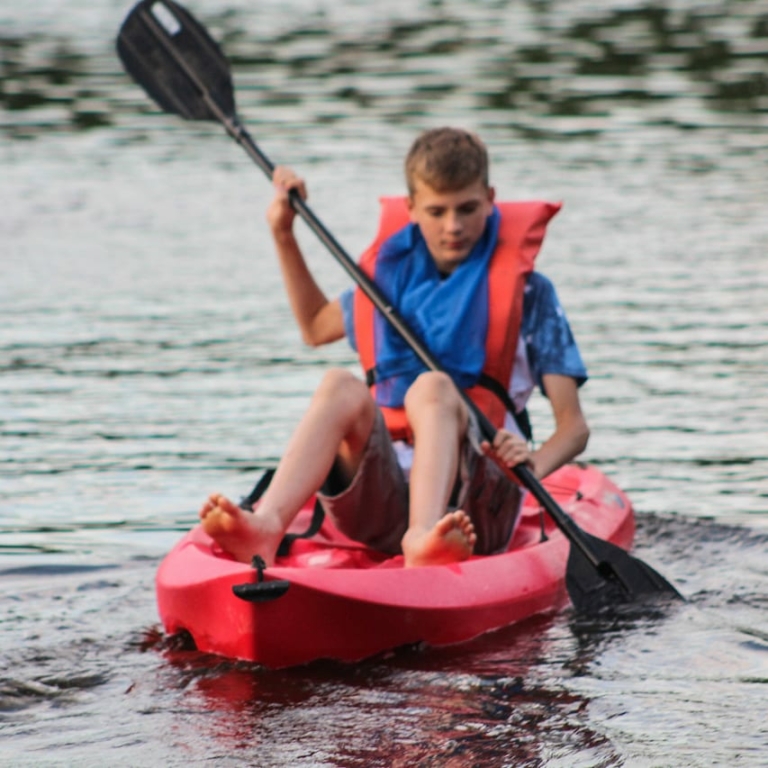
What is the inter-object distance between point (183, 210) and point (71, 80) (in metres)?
5.83

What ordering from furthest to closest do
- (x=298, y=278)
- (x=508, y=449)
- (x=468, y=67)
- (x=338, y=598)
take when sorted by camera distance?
(x=468, y=67), (x=298, y=278), (x=508, y=449), (x=338, y=598)

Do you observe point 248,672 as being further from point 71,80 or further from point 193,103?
point 71,80

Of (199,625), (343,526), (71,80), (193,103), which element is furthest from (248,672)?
(71,80)

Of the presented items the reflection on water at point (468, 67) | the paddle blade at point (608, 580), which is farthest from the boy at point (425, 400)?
the reflection on water at point (468, 67)

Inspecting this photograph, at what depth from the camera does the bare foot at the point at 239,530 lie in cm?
402

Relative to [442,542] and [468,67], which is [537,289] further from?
[468,67]

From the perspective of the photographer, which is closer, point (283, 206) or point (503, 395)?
point (503, 395)

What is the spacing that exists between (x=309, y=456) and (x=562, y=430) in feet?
2.70

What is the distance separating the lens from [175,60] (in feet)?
20.0

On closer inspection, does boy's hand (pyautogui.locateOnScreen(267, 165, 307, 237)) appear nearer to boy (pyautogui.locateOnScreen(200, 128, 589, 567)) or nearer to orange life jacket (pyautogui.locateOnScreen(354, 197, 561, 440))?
boy (pyautogui.locateOnScreen(200, 128, 589, 567))

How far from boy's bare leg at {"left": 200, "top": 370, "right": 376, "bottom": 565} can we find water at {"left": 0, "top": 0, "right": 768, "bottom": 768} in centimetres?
30

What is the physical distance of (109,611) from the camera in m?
4.68

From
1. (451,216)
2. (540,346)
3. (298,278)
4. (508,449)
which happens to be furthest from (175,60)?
(508,449)

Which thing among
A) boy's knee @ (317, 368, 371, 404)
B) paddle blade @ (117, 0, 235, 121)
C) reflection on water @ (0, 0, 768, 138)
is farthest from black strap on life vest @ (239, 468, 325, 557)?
reflection on water @ (0, 0, 768, 138)
